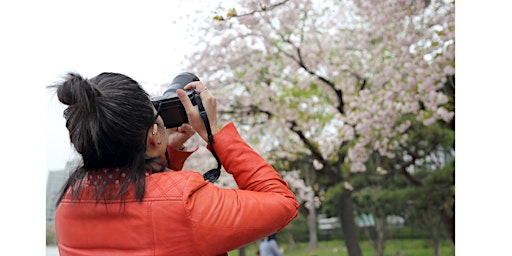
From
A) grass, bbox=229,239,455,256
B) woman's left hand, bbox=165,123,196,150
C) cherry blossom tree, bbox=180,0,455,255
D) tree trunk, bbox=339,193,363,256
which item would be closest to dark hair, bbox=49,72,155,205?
woman's left hand, bbox=165,123,196,150

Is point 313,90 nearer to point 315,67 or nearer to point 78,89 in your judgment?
A: point 315,67

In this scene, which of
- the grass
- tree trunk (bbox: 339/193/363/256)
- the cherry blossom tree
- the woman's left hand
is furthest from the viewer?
the grass

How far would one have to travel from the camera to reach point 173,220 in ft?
2.10

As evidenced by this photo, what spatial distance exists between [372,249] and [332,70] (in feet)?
16.8

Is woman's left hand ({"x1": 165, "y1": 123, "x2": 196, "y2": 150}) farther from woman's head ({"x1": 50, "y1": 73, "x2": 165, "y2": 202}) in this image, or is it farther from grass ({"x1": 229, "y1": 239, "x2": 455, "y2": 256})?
grass ({"x1": 229, "y1": 239, "x2": 455, "y2": 256})

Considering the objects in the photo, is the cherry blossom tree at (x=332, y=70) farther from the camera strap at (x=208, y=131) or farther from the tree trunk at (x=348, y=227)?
the camera strap at (x=208, y=131)

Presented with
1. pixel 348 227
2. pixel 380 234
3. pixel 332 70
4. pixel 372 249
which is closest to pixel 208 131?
pixel 332 70

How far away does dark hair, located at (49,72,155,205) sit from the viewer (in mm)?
641

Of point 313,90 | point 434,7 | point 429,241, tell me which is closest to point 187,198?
point 434,7

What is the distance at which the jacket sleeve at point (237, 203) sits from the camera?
643 millimetres

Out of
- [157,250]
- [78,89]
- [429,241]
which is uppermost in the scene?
[78,89]

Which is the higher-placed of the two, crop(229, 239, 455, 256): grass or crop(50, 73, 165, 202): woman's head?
crop(50, 73, 165, 202): woman's head

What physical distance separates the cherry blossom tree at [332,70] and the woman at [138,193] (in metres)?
1.74

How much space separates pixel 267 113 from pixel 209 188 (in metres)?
3.94
